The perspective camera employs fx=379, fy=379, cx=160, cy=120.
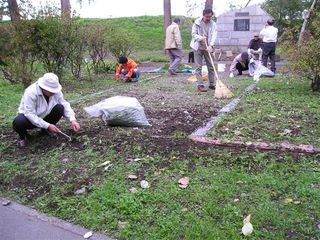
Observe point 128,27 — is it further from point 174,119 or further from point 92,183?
point 92,183

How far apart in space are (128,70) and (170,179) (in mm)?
Result: 7014

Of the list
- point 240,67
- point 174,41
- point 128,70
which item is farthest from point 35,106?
point 240,67

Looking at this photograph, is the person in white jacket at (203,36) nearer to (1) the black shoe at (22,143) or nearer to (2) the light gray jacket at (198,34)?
(2) the light gray jacket at (198,34)

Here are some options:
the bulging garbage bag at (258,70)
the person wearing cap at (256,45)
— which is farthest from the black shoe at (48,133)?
the person wearing cap at (256,45)

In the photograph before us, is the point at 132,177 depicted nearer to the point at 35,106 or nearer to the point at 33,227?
the point at 33,227

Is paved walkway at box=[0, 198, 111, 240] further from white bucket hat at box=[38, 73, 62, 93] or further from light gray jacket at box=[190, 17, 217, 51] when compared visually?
light gray jacket at box=[190, 17, 217, 51]

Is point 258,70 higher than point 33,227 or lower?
higher

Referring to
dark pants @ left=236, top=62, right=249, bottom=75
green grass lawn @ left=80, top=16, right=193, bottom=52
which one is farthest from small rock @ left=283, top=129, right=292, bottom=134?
green grass lawn @ left=80, top=16, right=193, bottom=52

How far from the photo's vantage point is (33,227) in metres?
3.18

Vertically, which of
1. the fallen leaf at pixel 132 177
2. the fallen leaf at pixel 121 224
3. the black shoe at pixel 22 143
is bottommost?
the fallen leaf at pixel 121 224

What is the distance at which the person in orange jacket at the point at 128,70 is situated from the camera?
10273mm

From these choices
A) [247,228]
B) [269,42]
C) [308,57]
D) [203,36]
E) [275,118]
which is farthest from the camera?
[269,42]

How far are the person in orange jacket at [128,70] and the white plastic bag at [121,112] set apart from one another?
488 cm

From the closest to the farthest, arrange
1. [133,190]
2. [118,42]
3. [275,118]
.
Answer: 1. [133,190]
2. [275,118]
3. [118,42]
